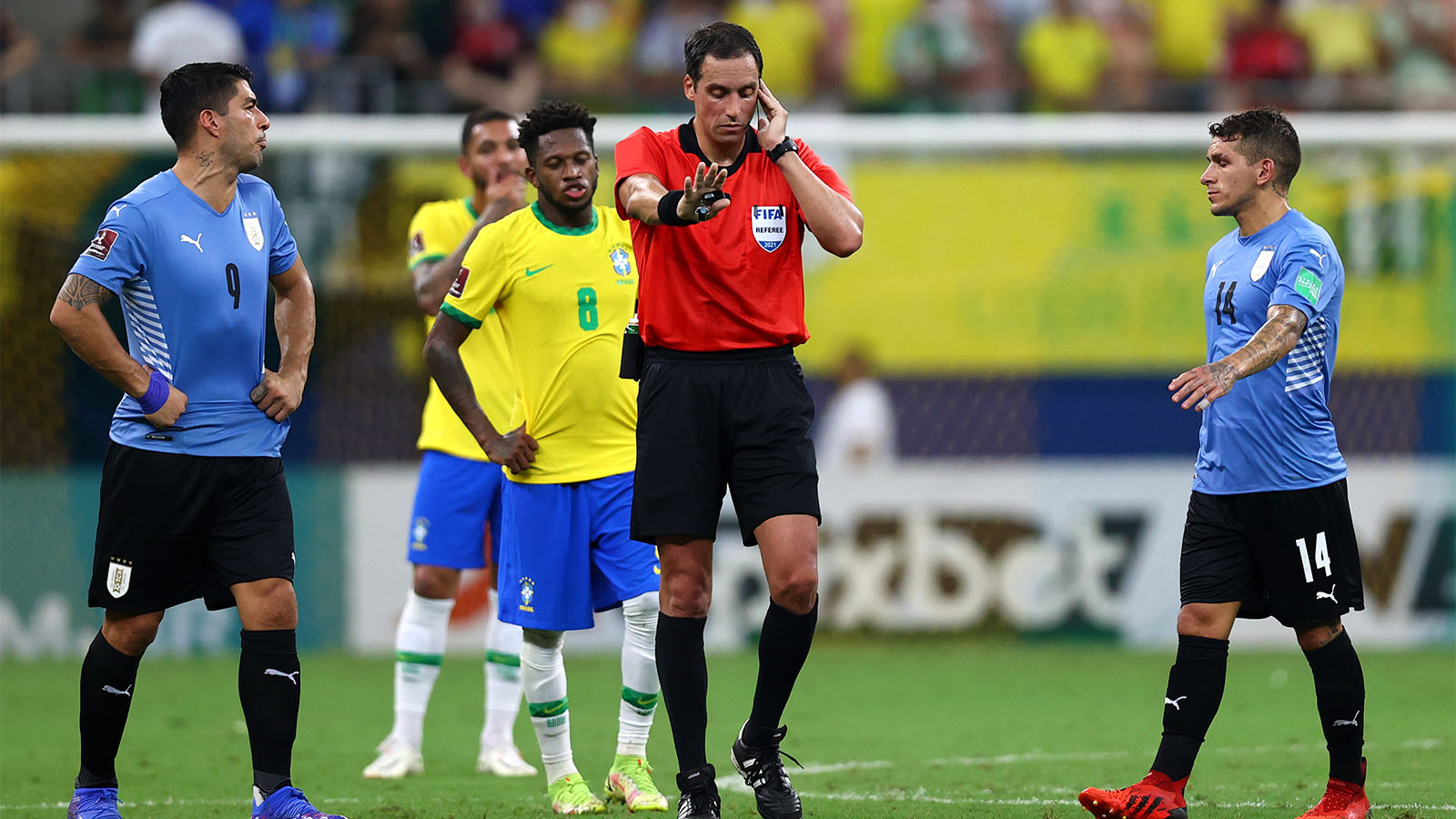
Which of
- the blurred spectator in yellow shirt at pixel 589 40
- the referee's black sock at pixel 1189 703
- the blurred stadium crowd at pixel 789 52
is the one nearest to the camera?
the referee's black sock at pixel 1189 703

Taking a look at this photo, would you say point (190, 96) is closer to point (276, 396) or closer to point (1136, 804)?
point (276, 396)

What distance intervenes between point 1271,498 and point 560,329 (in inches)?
100

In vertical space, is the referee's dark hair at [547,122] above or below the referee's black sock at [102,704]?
above

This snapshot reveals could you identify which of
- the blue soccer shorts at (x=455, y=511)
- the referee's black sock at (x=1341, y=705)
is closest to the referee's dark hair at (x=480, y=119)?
the blue soccer shorts at (x=455, y=511)

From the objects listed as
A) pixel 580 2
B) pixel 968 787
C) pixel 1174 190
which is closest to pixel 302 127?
pixel 580 2

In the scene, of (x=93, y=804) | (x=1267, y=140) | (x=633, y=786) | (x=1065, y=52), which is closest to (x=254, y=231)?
(x=93, y=804)

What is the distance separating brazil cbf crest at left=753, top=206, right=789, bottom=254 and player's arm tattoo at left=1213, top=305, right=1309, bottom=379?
140 centimetres

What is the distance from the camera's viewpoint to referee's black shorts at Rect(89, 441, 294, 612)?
5262mm

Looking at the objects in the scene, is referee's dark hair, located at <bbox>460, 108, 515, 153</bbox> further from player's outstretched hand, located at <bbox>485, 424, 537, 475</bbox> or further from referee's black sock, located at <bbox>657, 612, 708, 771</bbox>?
referee's black sock, located at <bbox>657, 612, 708, 771</bbox>

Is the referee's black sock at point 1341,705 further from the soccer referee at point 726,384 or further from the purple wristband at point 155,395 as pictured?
the purple wristband at point 155,395

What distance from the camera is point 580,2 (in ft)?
48.1

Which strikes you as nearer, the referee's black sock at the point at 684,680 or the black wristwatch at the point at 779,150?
the black wristwatch at the point at 779,150

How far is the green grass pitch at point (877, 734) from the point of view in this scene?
6098 millimetres

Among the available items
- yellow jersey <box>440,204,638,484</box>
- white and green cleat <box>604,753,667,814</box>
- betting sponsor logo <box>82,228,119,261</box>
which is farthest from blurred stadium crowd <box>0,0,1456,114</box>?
white and green cleat <box>604,753,667,814</box>
